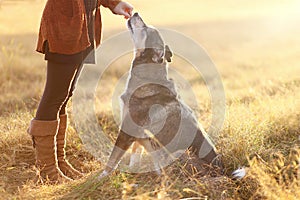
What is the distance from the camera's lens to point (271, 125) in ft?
17.9

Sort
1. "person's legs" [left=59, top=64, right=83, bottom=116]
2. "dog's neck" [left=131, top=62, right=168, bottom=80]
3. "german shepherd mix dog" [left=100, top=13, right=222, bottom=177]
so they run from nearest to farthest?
"german shepherd mix dog" [left=100, top=13, right=222, bottom=177] → "person's legs" [left=59, top=64, right=83, bottom=116] → "dog's neck" [left=131, top=62, right=168, bottom=80]

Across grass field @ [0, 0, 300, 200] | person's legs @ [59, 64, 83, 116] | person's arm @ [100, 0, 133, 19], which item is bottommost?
grass field @ [0, 0, 300, 200]

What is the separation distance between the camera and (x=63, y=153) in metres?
5.25

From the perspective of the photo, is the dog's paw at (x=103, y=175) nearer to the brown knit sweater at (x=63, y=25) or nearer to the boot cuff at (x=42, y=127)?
the boot cuff at (x=42, y=127)

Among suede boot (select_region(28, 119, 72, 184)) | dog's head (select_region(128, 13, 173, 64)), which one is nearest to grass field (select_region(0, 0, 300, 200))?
suede boot (select_region(28, 119, 72, 184))

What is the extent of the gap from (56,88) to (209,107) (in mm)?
2777

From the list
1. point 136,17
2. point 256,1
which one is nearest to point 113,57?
point 136,17

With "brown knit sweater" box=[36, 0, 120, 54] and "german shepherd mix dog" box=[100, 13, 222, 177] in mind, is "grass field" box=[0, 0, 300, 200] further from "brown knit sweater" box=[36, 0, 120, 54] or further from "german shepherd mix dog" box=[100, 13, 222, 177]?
"brown knit sweater" box=[36, 0, 120, 54]

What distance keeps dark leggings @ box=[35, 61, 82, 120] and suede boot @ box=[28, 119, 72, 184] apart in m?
0.08

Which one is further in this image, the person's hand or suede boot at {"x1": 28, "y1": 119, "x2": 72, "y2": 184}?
the person's hand

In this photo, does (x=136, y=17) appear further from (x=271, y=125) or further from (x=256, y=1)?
(x=256, y=1)

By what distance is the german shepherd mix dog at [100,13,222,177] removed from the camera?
4668 millimetres

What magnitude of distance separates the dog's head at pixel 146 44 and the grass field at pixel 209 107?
3.57ft

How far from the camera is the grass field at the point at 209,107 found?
4.08 m
